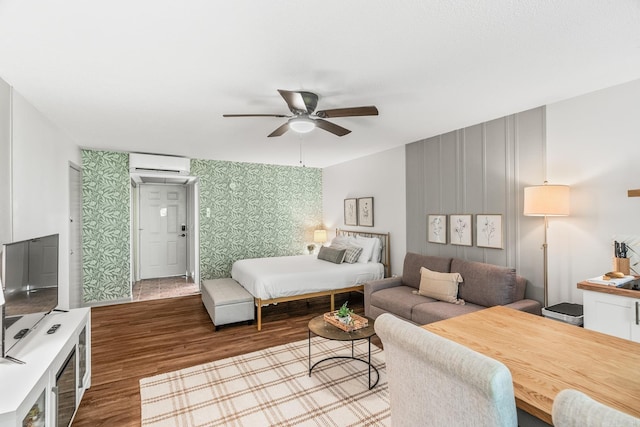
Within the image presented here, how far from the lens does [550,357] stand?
1228mm

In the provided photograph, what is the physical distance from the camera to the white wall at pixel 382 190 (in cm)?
471

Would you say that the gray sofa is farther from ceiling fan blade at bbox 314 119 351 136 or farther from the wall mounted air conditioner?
the wall mounted air conditioner

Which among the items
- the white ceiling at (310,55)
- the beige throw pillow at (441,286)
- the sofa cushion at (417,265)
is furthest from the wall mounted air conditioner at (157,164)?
the beige throw pillow at (441,286)

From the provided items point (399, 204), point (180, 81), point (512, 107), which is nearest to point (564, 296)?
point (512, 107)

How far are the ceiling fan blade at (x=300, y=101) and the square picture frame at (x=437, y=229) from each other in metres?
2.32

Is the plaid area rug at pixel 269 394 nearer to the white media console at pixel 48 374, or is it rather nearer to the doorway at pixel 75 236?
the white media console at pixel 48 374

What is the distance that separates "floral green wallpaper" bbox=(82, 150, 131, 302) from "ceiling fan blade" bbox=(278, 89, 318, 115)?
3.83 metres

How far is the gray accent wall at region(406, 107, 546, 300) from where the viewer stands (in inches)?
123

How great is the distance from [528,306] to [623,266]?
2.59ft

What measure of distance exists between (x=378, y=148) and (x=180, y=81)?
124 inches

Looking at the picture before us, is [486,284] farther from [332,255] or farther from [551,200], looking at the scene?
[332,255]

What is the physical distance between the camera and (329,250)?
5105 mm

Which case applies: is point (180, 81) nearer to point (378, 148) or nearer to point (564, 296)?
point (378, 148)

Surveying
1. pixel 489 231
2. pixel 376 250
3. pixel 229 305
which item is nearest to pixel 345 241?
pixel 376 250
